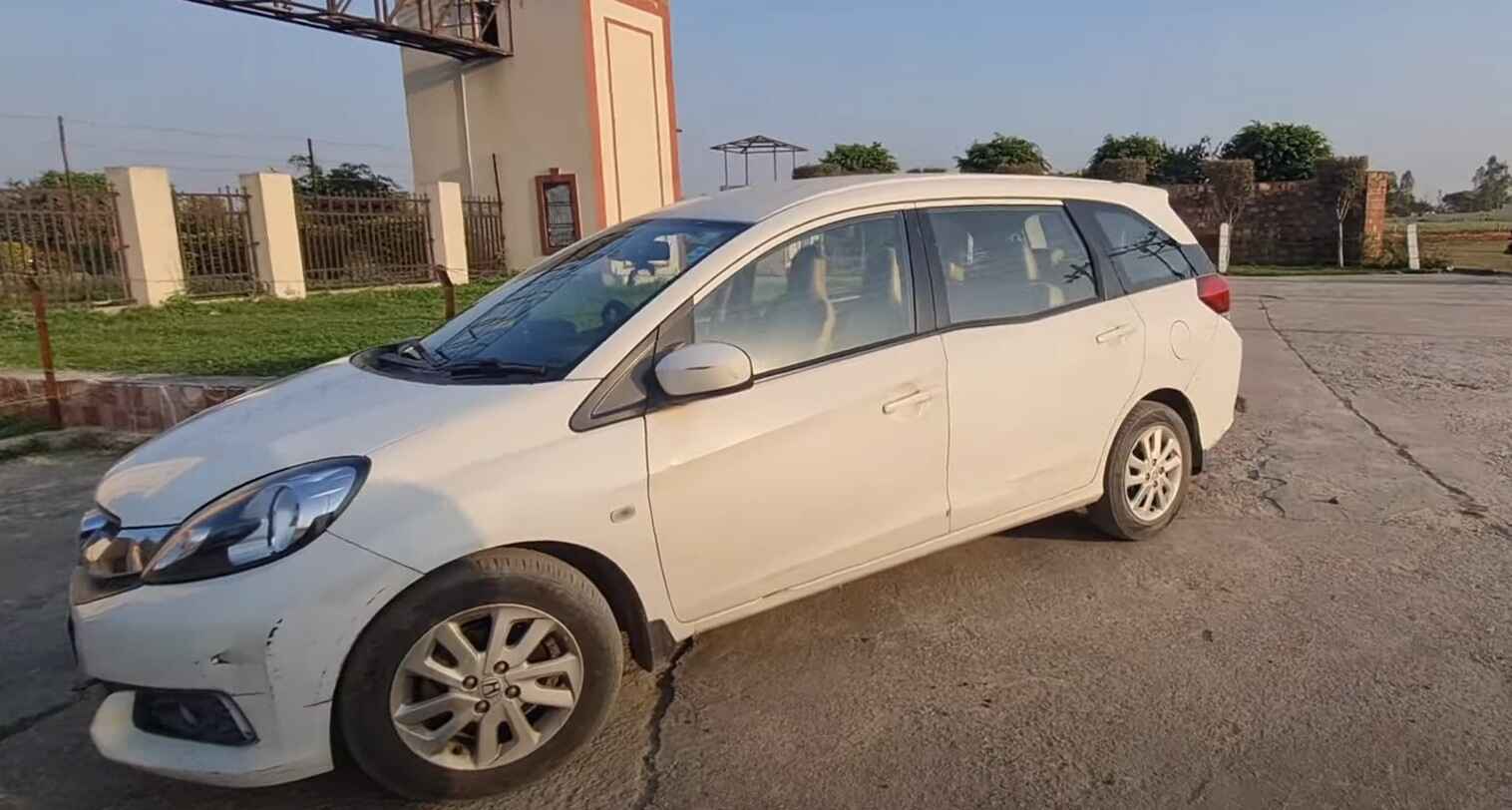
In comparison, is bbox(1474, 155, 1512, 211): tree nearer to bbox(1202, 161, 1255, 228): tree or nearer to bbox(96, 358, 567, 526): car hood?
bbox(1202, 161, 1255, 228): tree

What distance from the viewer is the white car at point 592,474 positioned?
2.51m

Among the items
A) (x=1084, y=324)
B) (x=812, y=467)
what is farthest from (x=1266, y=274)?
(x=812, y=467)

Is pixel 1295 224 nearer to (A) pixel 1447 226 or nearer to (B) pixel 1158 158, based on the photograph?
(B) pixel 1158 158

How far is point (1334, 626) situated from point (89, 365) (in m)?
9.35

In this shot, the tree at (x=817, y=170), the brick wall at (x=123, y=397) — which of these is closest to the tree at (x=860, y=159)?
the tree at (x=817, y=170)

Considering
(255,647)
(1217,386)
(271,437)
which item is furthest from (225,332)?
(1217,386)

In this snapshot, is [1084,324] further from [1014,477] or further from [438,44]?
[438,44]

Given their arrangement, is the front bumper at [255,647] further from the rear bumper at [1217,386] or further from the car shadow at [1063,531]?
the rear bumper at [1217,386]

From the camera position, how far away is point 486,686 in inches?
105

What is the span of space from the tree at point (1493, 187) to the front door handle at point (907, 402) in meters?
101

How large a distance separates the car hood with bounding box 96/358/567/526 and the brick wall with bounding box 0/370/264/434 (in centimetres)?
378

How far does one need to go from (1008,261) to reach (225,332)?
34.1 ft

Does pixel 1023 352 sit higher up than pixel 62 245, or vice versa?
pixel 62 245

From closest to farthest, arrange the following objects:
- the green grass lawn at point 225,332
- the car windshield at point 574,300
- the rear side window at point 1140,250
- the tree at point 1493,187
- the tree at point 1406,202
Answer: the car windshield at point 574,300 < the rear side window at point 1140,250 < the green grass lawn at point 225,332 < the tree at point 1406,202 < the tree at point 1493,187
